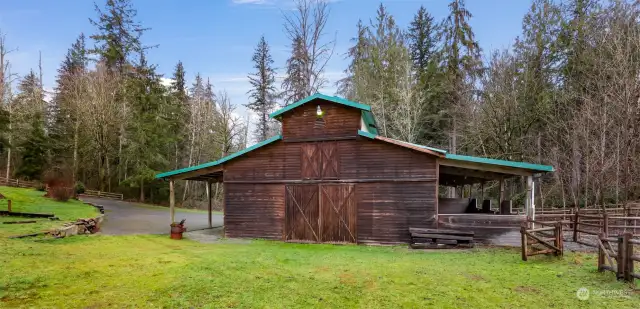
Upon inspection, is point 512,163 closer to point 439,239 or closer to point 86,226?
point 439,239

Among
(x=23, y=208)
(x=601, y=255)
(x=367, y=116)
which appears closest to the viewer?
(x=601, y=255)

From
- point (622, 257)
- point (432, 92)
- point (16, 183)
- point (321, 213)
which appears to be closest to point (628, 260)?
point (622, 257)

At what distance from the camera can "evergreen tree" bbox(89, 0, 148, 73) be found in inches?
1422

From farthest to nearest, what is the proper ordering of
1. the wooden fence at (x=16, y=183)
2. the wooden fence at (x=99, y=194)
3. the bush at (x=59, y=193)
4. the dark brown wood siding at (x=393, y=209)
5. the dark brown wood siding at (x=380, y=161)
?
the wooden fence at (x=99, y=194), the wooden fence at (x=16, y=183), the bush at (x=59, y=193), the dark brown wood siding at (x=380, y=161), the dark brown wood siding at (x=393, y=209)

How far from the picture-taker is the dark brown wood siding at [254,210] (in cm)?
1528

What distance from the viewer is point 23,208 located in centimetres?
1795

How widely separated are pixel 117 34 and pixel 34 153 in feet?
48.4

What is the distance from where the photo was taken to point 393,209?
13852 millimetres

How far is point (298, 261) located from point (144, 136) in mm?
30998

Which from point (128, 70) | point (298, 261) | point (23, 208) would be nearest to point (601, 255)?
point (298, 261)

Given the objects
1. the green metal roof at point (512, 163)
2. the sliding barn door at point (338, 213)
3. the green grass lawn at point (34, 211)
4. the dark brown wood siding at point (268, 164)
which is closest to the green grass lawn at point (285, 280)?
the green grass lawn at point (34, 211)

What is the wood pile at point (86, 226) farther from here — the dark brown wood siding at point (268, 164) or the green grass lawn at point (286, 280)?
the dark brown wood siding at point (268, 164)

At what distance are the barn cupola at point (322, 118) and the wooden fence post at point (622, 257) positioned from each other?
905cm

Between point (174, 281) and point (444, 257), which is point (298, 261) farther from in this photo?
point (444, 257)
